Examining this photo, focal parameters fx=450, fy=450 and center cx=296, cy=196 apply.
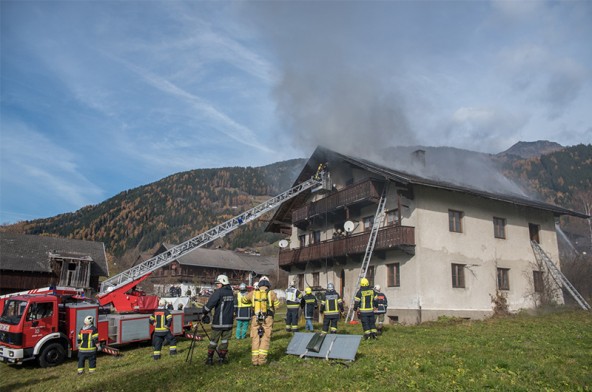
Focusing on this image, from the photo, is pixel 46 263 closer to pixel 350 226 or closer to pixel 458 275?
pixel 350 226

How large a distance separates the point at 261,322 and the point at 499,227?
19.8 m

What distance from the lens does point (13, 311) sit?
1471cm

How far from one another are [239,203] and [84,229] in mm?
47471

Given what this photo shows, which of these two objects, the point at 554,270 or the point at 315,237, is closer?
the point at 554,270

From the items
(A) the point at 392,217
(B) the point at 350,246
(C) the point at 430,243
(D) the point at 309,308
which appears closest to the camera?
(D) the point at 309,308

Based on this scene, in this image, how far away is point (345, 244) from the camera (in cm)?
2597

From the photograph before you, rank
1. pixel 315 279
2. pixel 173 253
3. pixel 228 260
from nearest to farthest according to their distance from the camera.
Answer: pixel 173 253, pixel 315 279, pixel 228 260

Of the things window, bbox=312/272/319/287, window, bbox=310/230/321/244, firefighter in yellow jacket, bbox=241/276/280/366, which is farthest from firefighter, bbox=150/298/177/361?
window, bbox=310/230/321/244

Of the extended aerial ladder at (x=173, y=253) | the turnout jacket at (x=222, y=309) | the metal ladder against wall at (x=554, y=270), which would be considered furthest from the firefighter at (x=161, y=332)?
the metal ladder against wall at (x=554, y=270)

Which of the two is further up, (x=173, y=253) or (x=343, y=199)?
(x=343, y=199)

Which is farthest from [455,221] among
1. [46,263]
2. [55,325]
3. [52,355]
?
[46,263]

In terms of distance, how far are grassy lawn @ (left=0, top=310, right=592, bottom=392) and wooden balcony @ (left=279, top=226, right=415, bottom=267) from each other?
7587 millimetres

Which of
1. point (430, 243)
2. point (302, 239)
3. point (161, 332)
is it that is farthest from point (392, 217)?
point (161, 332)

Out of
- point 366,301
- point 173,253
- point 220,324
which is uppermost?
point 173,253
